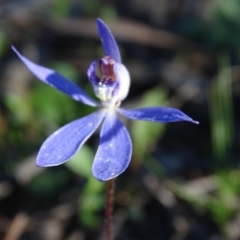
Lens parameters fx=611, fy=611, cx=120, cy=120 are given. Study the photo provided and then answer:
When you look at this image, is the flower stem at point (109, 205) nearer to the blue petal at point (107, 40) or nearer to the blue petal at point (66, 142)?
the blue petal at point (66, 142)

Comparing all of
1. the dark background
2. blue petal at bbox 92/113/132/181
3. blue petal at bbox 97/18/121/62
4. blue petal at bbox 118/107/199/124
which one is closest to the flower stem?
blue petal at bbox 92/113/132/181

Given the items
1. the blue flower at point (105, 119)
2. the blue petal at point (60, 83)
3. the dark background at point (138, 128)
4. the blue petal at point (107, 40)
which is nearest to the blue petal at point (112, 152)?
the blue flower at point (105, 119)

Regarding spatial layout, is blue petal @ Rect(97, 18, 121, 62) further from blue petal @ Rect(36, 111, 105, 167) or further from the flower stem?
the flower stem

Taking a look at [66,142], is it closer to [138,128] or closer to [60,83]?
[60,83]

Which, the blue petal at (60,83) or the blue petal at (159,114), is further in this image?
the blue petal at (60,83)

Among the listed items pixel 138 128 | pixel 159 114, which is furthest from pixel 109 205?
pixel 138 128

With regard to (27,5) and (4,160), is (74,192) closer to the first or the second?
(4,160)

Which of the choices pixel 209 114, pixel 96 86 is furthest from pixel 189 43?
pixel 96 86
